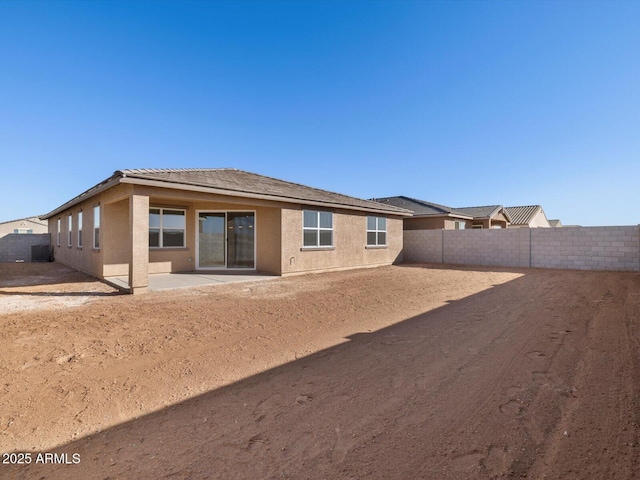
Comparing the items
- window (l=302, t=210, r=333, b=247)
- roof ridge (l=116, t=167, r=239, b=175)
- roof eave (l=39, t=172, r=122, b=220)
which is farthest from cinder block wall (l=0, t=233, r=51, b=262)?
window (l=302, t=210, r=333, b=247)

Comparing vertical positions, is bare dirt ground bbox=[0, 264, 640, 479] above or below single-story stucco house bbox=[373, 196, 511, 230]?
below

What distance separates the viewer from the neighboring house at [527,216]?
30695 mm

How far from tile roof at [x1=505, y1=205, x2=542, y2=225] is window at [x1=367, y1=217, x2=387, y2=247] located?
20.7 m

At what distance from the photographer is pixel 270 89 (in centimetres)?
1628

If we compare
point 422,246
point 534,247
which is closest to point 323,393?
point 534,247

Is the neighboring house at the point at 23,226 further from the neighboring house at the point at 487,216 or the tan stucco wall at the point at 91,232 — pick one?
the neighboring house at the point at 487,216

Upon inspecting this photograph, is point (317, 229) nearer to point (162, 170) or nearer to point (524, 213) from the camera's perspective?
point (162, 170)

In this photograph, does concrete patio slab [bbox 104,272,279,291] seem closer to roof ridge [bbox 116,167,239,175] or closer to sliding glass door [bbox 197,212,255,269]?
sliding glass door [bbox 197,212,255,269]

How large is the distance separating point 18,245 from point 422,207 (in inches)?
1163

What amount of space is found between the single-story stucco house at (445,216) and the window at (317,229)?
10436 millimetres

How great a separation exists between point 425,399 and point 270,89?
16823 mm

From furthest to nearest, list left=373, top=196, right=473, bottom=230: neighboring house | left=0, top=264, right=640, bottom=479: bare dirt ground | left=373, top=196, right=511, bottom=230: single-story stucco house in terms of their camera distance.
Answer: left=373, top=196, right=511, bottom=230: single-story stucco house
left=373, top=196, right=473, bottom=230: neighboring house
left=0, top=264, right=640, bottom=479: bare dirt ground

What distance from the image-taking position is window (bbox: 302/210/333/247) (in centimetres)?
1323

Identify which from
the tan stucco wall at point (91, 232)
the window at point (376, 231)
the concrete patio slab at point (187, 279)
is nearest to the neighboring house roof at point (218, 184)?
the tan stucco wall at point (91, 232)
